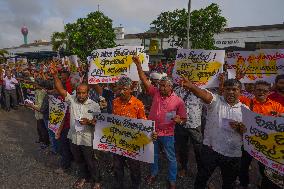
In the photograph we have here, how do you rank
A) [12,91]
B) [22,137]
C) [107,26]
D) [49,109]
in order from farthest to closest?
[107,26], [12,91], [22,137], [49,109]

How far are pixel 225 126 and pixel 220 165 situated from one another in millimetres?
583

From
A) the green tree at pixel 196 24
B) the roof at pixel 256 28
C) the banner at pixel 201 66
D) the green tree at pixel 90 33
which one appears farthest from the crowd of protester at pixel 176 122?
the roof at pixel 256 28

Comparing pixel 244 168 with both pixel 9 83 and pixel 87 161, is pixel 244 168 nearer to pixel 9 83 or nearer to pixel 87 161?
pixel 87 161

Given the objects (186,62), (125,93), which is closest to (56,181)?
(125,93)

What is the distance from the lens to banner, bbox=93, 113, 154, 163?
5.05 meters

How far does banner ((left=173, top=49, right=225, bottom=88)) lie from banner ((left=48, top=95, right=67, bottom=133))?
2.43m

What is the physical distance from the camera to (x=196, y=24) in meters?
26.2

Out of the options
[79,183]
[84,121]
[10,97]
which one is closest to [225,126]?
[84,121]

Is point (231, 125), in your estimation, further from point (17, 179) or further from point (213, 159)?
point (17, 179)

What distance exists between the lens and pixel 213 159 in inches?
183

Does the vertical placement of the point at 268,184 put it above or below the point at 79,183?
above

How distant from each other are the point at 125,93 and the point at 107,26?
2884 centimetres

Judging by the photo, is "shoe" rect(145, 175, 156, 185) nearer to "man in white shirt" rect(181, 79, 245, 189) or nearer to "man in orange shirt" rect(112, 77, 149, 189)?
"man in orange shirt" rect(112, 77, 149, 189)

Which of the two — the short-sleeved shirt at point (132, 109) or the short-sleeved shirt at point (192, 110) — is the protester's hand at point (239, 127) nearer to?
the short-sleeved shirt at point (132, 109)
